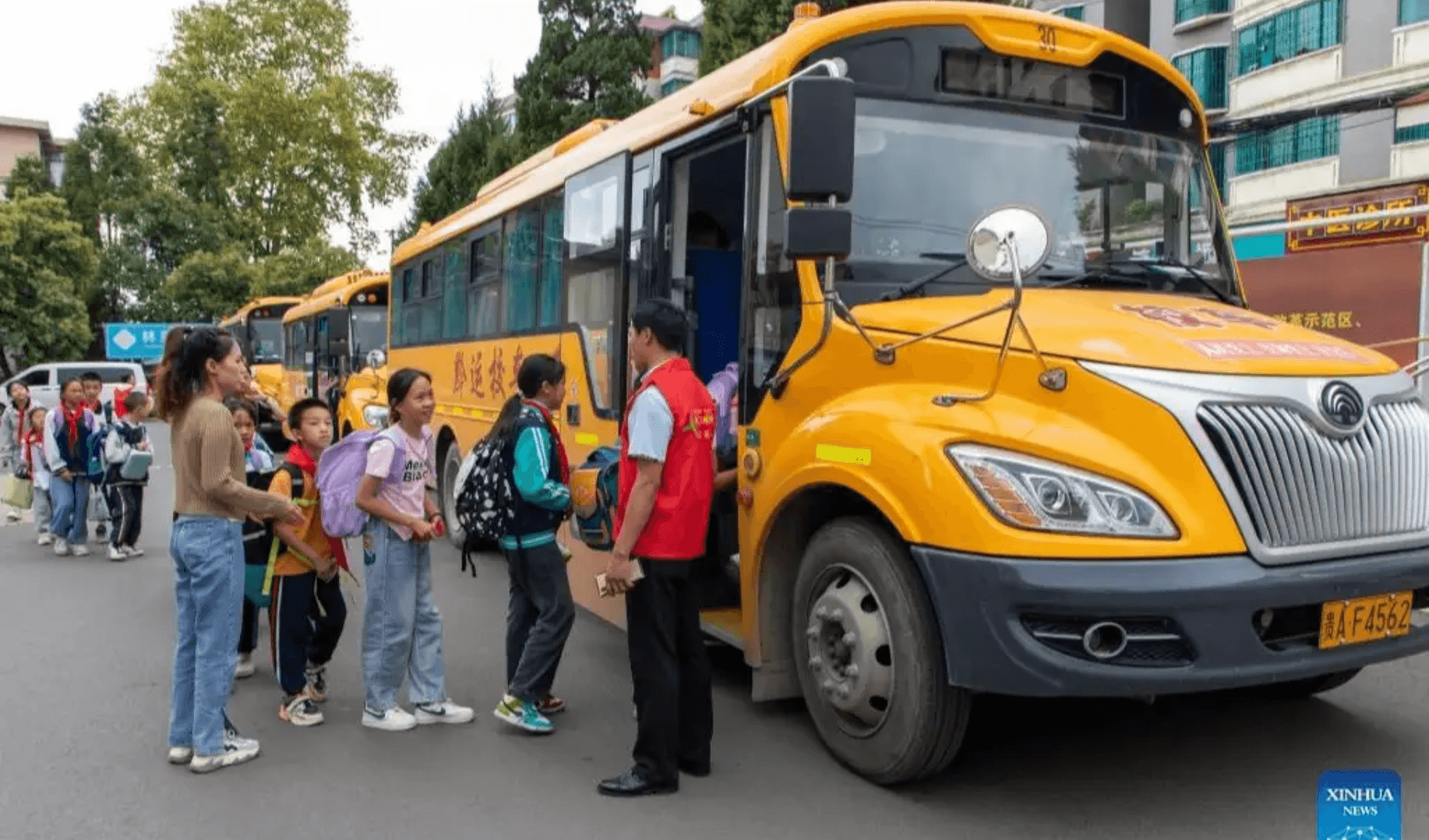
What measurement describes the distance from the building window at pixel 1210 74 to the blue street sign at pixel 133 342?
36524 millimetres

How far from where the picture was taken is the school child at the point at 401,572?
17.0ft

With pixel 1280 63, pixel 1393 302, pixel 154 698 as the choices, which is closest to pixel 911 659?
pixel 154 698

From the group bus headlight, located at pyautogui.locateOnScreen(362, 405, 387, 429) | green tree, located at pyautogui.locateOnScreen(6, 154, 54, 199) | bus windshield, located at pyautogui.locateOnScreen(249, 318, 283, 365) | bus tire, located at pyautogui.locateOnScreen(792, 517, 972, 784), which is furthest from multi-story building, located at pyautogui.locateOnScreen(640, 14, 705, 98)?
bus tire, located at pyautogui.locateOnScreen(792, 517, 972, 784)

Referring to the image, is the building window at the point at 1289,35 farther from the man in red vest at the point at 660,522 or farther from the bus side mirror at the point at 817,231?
the man in red vest at the point at 660,522

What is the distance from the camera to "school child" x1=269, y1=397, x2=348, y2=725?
5.51m

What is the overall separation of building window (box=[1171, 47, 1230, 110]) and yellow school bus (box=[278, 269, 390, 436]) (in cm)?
1924

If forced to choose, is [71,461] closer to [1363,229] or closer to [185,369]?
[185,369]

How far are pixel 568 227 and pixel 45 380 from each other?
2800 cm

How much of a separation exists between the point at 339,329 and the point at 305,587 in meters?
12.2

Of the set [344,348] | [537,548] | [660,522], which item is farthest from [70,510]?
[660,522]

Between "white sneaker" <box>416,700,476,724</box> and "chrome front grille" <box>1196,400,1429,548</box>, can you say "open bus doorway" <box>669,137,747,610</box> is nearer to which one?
"white sneaker" <box>416,700,476,724</box>

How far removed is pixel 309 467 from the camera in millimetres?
5707

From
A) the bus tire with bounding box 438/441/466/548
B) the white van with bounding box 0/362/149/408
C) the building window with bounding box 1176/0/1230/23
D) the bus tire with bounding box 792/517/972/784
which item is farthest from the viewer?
the building window with bounding box 1176/0/1230/23

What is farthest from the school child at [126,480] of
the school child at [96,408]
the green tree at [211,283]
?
the green tree at [211,283]
